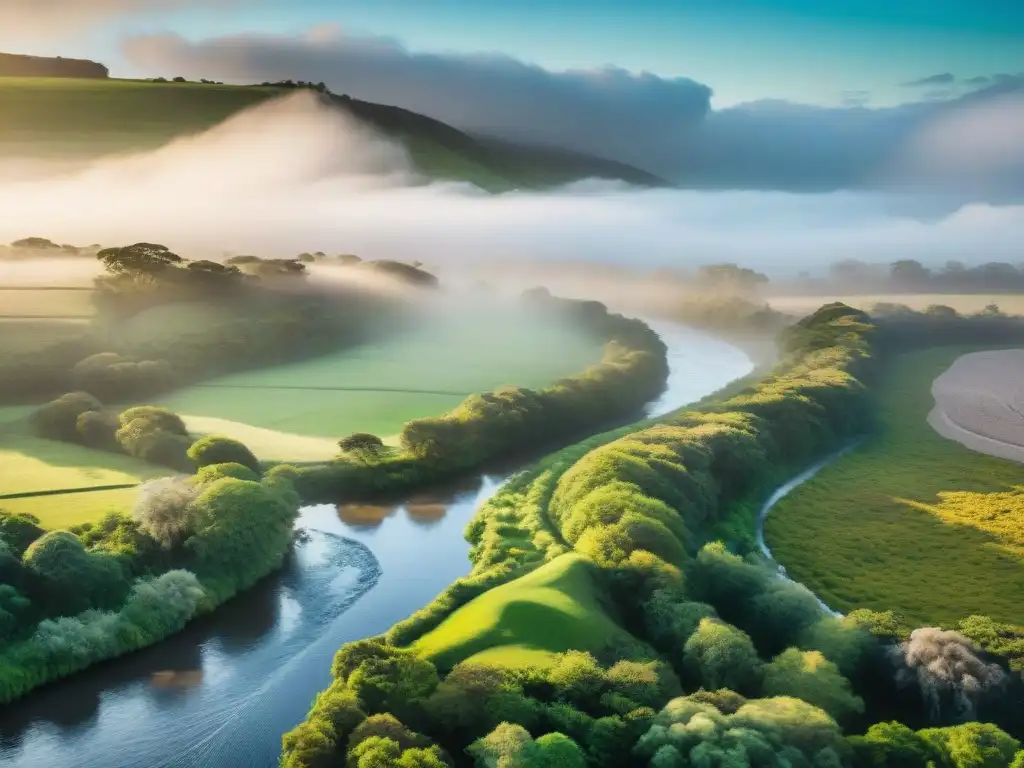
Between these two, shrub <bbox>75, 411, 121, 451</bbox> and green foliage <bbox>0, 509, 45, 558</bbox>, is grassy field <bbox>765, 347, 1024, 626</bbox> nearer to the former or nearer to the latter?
green foliage <bbox>0, 509, 45, 558</bbox>

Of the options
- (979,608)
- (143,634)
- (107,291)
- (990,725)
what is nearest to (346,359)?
(107,291)

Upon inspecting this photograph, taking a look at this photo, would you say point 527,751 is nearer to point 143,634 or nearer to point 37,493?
point 143,634

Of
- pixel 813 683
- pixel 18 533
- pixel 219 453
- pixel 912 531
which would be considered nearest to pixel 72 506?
pixel 18 533

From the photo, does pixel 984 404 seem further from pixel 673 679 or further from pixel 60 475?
pixel 60 475

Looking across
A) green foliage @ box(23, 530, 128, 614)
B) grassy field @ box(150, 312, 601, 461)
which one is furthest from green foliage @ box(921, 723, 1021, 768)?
grassy field @ box(150, 312, 601, 461)

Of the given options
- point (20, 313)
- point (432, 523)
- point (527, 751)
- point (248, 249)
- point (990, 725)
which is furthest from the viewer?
point (248, 249)
